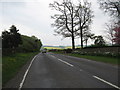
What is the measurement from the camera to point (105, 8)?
3084 centimetres

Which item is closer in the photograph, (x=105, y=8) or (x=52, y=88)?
(x=52, y=88)

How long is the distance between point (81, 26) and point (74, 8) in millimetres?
5654

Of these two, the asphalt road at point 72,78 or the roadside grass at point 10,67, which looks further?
the roadside grass at point 10,67

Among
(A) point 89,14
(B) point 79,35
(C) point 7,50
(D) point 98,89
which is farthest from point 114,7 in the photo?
(D) point 98,89

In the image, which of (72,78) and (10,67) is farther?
(10,67)

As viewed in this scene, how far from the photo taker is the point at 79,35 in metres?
47.1

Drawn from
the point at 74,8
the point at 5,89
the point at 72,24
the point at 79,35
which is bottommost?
the point at 5,89

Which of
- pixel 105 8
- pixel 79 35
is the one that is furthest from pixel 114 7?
pixel 79 35

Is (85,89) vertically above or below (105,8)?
below

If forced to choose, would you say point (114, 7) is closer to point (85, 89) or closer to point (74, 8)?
point (74, 8)

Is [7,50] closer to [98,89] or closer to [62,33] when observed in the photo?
[62,33]

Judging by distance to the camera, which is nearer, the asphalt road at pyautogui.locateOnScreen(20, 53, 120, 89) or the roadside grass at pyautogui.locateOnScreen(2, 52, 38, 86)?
the asphalt road at pyautogui.locateOnScreen(20, 53, 120, 89)

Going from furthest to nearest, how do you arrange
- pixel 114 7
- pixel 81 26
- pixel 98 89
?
1. pixel 81 26
2. pixel 114 7
3. pixel 98 89

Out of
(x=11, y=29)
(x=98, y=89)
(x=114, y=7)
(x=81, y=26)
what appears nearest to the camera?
(x=98, y=89)
